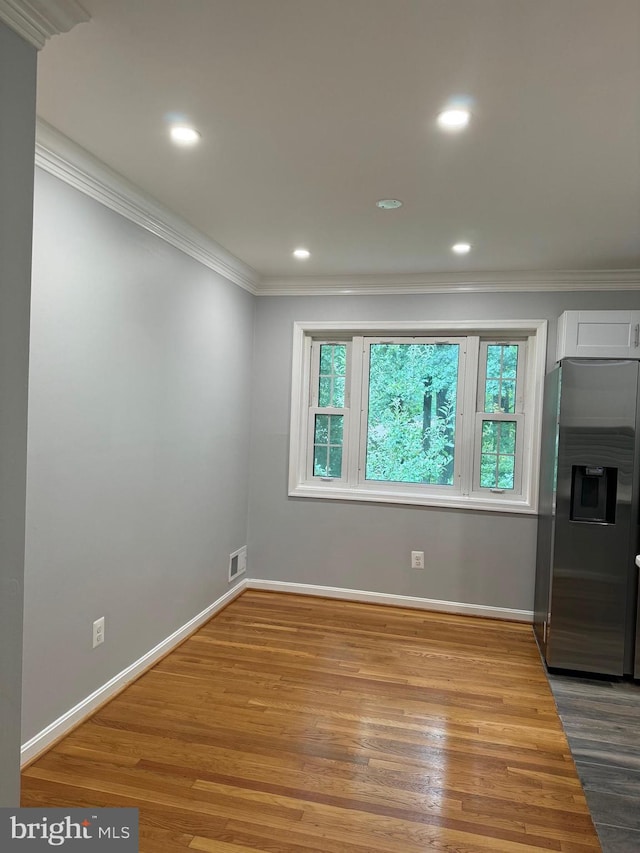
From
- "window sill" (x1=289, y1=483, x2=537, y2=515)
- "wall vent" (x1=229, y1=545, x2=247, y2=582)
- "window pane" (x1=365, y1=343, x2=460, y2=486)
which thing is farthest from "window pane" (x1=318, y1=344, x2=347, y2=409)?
"wall vent" (x1=229, y1=545, x2=247, y2=582)

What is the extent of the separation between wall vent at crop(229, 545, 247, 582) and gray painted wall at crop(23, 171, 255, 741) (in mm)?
343

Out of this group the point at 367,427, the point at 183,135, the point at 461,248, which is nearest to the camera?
the point at 183,135

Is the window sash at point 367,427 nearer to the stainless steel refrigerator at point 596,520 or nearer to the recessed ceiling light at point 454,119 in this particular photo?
the stainless steel refrigerator at point 596,520

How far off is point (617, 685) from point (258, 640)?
2159 millimetres

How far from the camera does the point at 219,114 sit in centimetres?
198

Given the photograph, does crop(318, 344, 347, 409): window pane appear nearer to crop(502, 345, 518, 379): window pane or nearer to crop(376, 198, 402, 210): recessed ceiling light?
crop(502, 345, 518, 379): window pane

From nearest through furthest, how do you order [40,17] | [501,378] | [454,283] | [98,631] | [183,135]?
[40,17] < [183,135] < [98,631] < [454,283] < [501,378]

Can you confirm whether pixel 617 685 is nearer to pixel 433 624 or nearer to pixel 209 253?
pixel 433 624

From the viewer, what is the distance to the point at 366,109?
6.23 ft

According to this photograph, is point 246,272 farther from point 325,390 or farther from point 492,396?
point 492,396

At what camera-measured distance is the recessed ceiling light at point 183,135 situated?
6.89ft

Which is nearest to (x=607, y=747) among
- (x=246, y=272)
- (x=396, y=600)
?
(x=396, y=600)

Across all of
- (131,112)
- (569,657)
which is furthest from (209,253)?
(569,657)

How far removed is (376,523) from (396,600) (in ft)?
2.01
